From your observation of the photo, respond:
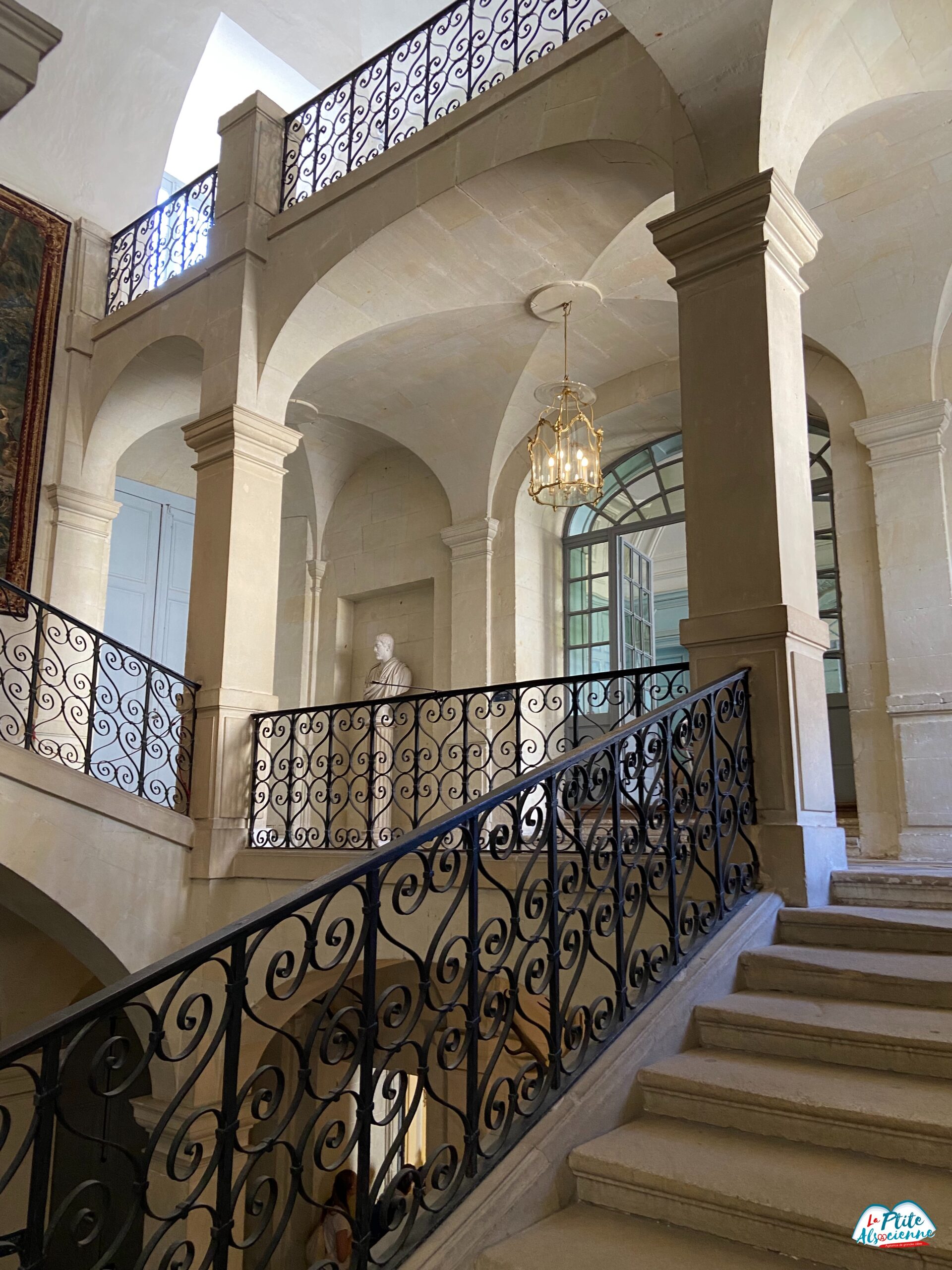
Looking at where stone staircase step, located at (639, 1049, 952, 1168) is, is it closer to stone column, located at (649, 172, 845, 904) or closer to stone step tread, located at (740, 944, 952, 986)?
stone step tread, located at (740, 944, 952, 986)

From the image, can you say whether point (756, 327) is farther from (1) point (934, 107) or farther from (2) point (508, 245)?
(2) point (508, 245)

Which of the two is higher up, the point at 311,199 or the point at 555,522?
the point at 311,199

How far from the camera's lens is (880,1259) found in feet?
6.63

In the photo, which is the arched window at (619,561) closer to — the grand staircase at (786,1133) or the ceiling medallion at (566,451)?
the ceiling medallion at (566,451)

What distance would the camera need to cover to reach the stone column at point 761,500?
3984 millimetres

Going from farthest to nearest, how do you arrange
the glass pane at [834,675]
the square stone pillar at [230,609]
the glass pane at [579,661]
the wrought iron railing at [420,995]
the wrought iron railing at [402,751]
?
the glass pane at [579,661]
the glass pane at [834,675]
the square stone pillar at [230,609]
the wrought iron railing at [402,751]
the wrought iron railing at [420,995]

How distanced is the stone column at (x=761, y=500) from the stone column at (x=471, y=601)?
488 centimetres

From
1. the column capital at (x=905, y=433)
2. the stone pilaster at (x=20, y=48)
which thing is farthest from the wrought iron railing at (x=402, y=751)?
the stone pilaster at (x=20, y=48)

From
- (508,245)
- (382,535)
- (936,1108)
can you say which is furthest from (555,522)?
(936,1108)

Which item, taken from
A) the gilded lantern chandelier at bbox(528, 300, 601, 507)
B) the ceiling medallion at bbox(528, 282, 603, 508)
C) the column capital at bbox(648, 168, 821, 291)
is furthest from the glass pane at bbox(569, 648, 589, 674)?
the column capital at bbox(648, 168, 821, 291)

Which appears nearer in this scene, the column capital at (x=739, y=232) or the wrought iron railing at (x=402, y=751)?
the column capital at (x=739, y=232)

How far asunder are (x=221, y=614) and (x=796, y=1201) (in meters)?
5.55

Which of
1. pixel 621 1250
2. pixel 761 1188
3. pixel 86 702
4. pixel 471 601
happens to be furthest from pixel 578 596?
pixel 621 1250

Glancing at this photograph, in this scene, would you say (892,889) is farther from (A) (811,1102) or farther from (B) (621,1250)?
(B) (621,1250)
